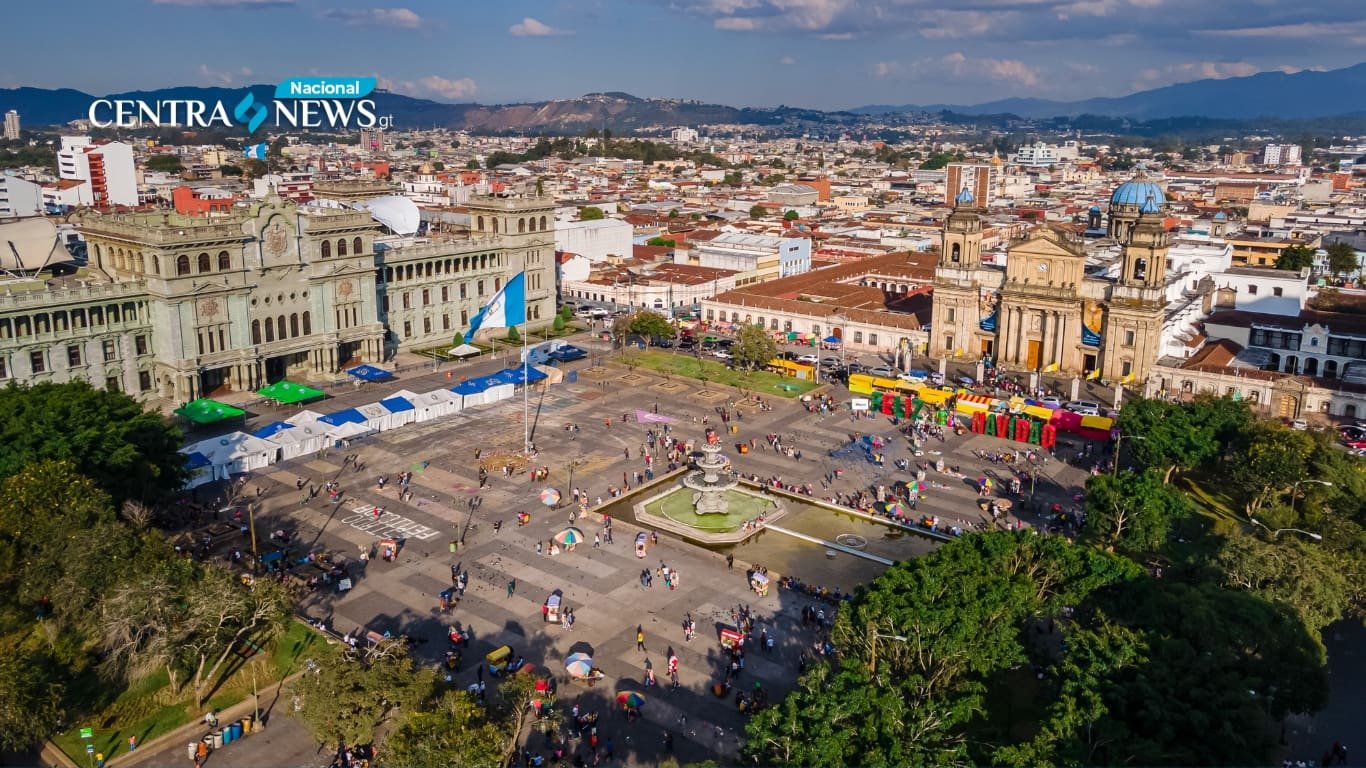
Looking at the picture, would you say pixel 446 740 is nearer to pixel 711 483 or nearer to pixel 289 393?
pixel 711 483

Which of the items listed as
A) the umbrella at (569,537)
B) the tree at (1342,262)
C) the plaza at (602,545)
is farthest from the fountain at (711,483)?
the tree at (1342,262)

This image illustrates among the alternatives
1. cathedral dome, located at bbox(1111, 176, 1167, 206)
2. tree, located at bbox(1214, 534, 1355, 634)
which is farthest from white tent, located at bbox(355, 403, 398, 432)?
cathedral dome, located at bbox(1111, 176, 1167, 206)

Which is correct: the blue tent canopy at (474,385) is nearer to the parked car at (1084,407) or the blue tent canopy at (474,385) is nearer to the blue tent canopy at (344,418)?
the blue tent canopy at (344,418)

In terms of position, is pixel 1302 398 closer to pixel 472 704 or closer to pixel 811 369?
pixel 811 369

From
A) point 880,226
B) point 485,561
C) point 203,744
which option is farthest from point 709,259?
point 203,744

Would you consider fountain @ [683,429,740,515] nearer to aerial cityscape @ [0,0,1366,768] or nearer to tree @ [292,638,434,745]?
aerial cityscape @ [0,0,1366,768]
